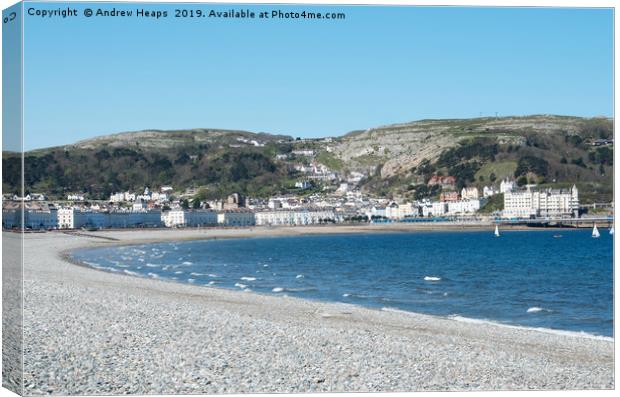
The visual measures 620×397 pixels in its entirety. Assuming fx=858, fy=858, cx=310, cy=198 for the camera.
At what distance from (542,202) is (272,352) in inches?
357

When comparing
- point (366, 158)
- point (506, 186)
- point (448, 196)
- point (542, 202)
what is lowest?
point (542, 202)

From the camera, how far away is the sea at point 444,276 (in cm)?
1391

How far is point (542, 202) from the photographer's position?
15.7 meters

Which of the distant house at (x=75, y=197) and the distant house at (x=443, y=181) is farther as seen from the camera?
the distant house at (x=443, y=181)

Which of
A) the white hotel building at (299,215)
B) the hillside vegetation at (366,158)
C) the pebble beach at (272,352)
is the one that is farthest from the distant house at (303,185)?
the white hotel building at (299,215)

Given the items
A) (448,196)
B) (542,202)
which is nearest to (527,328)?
(448,196)

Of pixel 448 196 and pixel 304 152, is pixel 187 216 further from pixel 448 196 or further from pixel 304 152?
pixel 304 152

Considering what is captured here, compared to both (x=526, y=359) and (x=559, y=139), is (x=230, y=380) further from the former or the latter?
(x=559, y=139)

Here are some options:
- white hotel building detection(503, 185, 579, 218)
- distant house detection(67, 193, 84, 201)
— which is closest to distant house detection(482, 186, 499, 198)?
white hotel building detection(503, 185, 579, 218)

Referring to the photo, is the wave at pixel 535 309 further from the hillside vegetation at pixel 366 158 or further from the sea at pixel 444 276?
the hillside vegetation at pixel 366 158

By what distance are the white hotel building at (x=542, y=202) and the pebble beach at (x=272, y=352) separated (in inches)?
99.4

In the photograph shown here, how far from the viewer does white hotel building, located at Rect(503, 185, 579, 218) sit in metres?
13.4

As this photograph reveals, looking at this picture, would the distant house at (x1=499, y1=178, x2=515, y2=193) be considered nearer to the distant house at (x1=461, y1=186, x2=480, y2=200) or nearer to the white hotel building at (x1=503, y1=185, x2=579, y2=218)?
the white hotel building at (x1=503, y1=185, x2=579, y2=218)

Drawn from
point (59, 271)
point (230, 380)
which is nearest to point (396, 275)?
point (59, 271)
